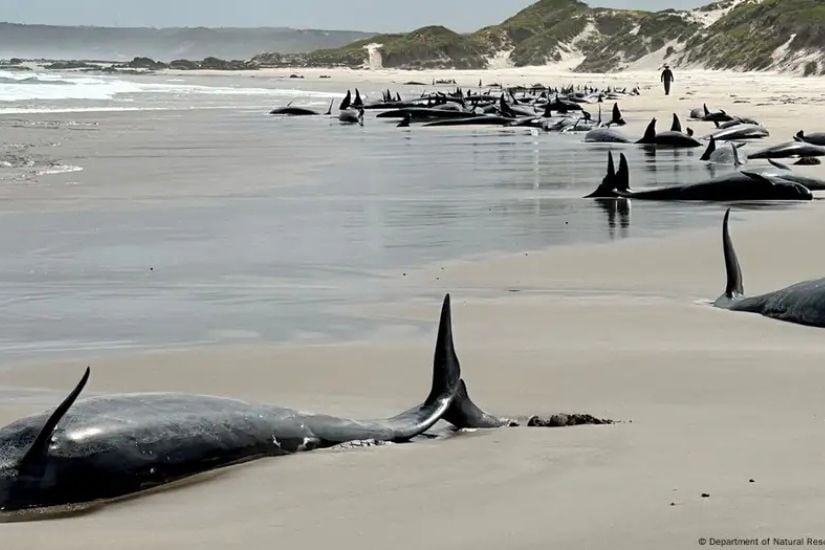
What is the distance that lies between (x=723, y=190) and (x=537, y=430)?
7.44m

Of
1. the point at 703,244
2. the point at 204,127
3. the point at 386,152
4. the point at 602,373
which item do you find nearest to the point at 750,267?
the point at 703,244

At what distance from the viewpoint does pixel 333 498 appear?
338 centimetres

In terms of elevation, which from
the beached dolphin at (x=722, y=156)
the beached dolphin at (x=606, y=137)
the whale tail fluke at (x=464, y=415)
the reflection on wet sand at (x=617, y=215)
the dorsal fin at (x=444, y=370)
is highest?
the dorsal fin at (x=444, y=370)

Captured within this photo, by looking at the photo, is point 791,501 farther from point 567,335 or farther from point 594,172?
point 594,172

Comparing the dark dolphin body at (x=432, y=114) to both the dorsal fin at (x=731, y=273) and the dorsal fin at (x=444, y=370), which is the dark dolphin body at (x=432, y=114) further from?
the dorsal fin at (x=444, y=370)

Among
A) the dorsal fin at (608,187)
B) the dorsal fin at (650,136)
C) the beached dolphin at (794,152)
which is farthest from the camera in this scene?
the dorsal fin at (650,136)

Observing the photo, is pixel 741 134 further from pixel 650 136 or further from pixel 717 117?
pixel 717 117

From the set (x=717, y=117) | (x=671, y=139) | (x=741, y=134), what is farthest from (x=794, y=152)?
(x=717, y=117)

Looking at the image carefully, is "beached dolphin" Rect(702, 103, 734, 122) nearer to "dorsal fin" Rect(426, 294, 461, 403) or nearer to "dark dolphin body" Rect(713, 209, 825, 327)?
"dark dolphin body" Rect(713, 209, 825, 327)

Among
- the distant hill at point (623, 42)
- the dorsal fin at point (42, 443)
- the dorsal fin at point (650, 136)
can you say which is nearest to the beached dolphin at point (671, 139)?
the dorsal fin at point (650, 136)

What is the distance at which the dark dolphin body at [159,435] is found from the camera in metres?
3.38

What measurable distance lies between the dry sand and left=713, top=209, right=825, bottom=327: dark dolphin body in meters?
0.11

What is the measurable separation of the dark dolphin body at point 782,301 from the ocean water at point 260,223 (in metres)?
1.48

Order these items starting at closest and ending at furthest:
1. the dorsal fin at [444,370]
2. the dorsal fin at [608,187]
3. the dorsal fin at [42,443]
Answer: the dorsal fin at [42,443], the dorsal fin at [444,370], the dorsal fin at [608,187]
